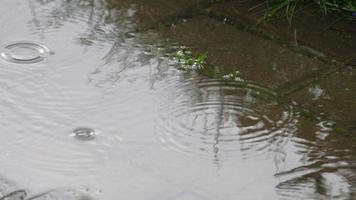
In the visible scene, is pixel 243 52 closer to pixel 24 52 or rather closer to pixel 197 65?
pixel 197 65

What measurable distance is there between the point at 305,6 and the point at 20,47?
1.64m

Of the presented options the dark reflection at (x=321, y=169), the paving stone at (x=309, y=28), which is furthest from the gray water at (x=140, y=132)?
the paving stone at (x=309, y=28)

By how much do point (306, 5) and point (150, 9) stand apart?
906mm

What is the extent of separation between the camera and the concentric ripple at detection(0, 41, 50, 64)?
390 cm

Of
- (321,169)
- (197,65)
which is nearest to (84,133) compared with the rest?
(197,65)

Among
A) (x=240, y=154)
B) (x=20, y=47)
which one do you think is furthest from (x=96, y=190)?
(x=20, y=47)

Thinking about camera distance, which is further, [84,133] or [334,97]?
[334,97]

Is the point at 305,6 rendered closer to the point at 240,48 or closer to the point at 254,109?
the point at 240,48

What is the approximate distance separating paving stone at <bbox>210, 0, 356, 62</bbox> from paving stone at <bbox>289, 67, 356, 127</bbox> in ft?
0.72

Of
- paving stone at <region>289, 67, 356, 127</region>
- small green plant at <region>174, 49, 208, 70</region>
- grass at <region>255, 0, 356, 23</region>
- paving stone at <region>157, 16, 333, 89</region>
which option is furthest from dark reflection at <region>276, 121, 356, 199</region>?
grass at <region>255, 0, 356, 23</region>

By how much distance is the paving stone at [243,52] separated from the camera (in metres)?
3.83

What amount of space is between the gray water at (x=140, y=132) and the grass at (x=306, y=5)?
0.75m

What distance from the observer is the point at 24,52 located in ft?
13.0

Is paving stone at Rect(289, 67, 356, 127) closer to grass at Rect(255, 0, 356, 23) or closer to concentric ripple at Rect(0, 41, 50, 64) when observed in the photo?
grass at Rect(255, 0, 356, 23)
